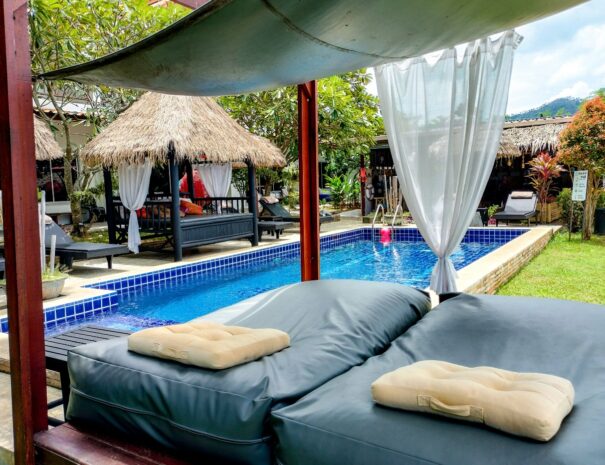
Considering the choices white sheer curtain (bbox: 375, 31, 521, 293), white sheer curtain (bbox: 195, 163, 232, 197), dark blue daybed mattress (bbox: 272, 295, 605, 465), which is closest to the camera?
dark blue daybed mattress (bbox: 272, 295, 605, 465)

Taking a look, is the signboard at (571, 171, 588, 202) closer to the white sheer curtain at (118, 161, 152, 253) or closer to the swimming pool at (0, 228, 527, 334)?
the swimming pool at (0, 228, 527, 334)

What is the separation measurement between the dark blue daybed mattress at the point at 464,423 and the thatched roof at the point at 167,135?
725 centimetres

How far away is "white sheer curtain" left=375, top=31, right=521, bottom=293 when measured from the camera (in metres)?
3.22

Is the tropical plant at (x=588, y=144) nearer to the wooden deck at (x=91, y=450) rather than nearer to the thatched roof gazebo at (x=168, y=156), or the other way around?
the thatched roof gazebo at (x=168, y=156)

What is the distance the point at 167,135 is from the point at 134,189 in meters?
1.30

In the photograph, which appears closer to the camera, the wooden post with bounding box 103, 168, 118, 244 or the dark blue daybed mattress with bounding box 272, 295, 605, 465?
the dark blue daybed mattress with bounding box 272, 295, 605, 465

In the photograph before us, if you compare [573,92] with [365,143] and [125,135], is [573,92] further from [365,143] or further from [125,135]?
Result: [125,135]

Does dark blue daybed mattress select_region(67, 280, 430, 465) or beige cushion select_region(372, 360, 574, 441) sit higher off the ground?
beige cushion select_region(372, 360, 574, 441)

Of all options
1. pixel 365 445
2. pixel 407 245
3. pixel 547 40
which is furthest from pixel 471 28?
pixel 547 40

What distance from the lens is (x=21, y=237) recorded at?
206 centimetres

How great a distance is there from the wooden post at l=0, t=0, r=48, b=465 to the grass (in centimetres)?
470

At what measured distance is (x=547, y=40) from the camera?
171ft

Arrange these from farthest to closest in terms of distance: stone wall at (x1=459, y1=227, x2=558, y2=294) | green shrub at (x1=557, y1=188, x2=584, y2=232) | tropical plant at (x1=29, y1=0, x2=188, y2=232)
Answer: green shrub at (x1=557, y1=188, x2=584, y2=232) < tropical plant at (x1=29, y1=0, x2=188, y2=232) < stone wall at (x1=459, y1=227, x2=558, y2=294)

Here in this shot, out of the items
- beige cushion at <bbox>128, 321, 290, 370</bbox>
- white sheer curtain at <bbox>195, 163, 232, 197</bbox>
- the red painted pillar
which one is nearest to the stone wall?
the red painted pillar
